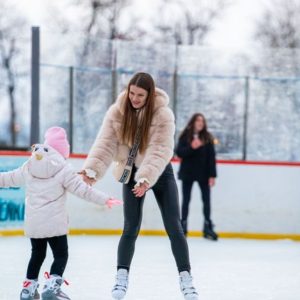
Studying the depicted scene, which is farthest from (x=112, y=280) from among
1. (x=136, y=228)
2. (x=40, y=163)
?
(x=40, y=163)

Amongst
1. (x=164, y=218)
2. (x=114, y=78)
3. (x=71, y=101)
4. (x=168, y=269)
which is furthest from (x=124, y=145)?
(x=114, y=78)

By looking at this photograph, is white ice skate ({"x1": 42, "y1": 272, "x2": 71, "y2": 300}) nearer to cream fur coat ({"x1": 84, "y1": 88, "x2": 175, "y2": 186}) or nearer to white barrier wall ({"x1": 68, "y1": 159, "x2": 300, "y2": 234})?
cream fur coat ({"x1": 84, "y1": 88, "x2": 175, "y2": 186})

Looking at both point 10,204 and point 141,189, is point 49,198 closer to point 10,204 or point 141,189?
point 141,189

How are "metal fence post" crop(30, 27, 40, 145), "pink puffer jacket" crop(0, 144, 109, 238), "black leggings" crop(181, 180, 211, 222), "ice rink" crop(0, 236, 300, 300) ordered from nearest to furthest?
1. "pink puffer jacket" crop(0, 144, 109, 238)
2. "ice rink" crop(0, 236, 300, 300)
3. "black leggings" crop(181, 180, 211, 222)
4. "metal fence post" crop(30, 27, 40, 145)

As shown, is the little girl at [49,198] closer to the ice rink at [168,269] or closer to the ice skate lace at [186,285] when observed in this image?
the ice rink at [168,269]

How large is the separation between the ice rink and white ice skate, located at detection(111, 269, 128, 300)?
0.33 m

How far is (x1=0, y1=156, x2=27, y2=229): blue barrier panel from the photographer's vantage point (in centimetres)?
730

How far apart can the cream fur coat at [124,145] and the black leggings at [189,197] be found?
12.1ft

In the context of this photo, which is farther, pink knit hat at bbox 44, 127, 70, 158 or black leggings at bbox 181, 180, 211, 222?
black leggings at bbox 181, 180, 211, 222

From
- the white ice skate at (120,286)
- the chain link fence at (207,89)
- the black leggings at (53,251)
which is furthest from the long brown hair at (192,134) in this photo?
the black leggings at (53,251)

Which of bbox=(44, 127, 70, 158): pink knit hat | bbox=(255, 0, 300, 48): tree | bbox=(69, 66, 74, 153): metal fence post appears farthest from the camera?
bbox=(255, 0, 300, 48): tree

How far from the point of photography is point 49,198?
344 cm

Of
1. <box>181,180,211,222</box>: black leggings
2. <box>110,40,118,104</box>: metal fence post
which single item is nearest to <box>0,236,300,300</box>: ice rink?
<box>181,180,211,222</box>: black leggings

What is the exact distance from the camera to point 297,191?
790cm
